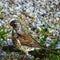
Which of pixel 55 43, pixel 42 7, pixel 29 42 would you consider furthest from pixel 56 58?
pixel 42 7

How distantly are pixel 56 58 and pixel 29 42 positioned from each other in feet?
1.46

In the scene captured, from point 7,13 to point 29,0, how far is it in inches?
38.1

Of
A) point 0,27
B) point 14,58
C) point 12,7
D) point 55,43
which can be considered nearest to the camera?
point 14,58

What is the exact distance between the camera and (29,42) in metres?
4.88

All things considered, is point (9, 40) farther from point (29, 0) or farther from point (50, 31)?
point (29, 0)

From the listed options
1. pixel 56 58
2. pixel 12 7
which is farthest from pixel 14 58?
pixel 12 7

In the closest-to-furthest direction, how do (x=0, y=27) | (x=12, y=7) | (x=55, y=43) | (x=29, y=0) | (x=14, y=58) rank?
(x=14, y=58) < (x=55, y=43) < (x=0, y=27) < (x=12, y=7) < (x=29, y=0)

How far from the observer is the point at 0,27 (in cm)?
659

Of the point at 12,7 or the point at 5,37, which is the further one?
the point at 12,7

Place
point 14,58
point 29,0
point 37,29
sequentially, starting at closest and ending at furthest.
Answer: point 14,58 < point 37,29 < point 29,0

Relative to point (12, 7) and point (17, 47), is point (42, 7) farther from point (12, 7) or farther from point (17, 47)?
point (17, 47)

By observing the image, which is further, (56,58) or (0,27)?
(0,27)

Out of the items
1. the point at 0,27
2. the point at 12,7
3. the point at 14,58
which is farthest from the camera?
the point at 12,7

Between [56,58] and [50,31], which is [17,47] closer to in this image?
[56,58]
